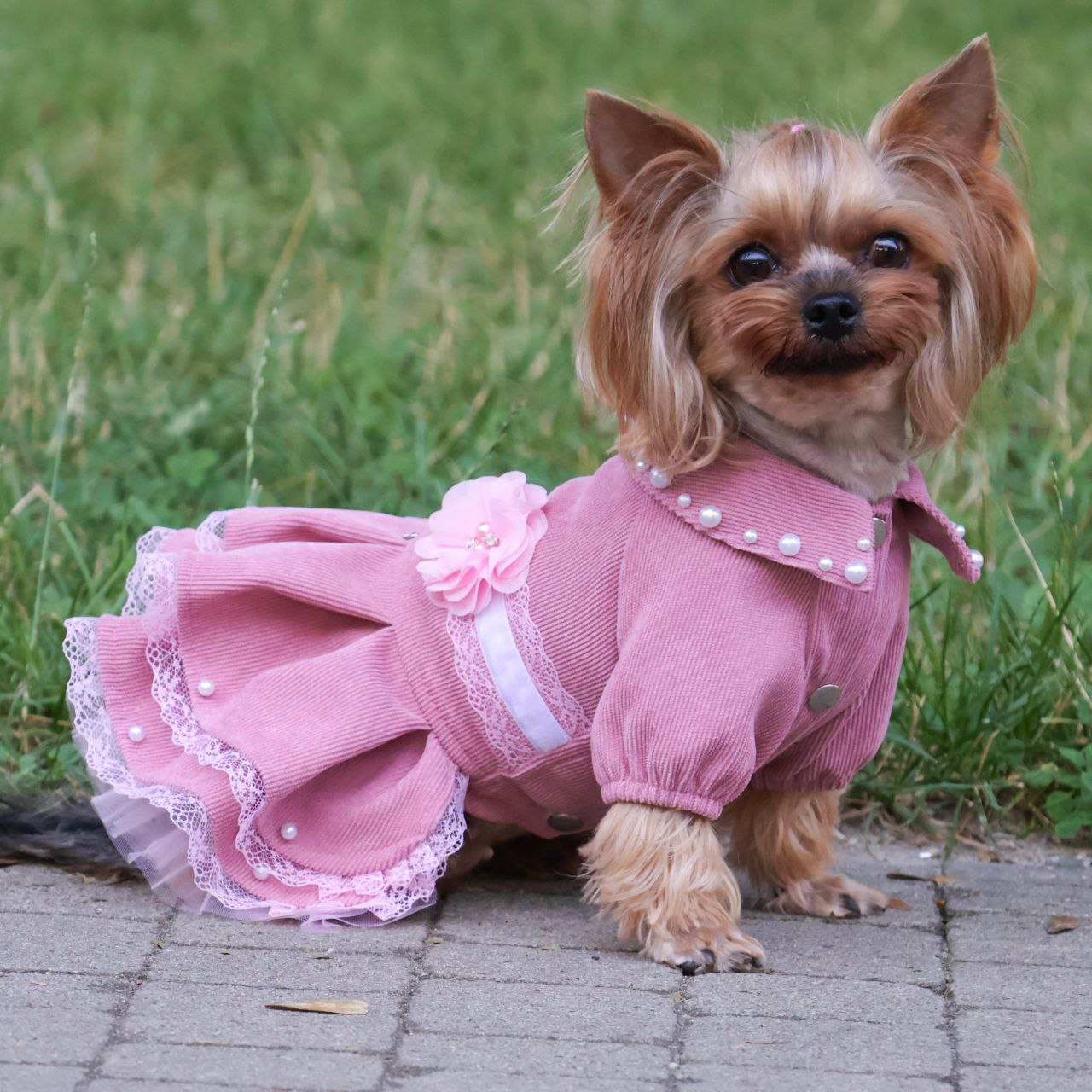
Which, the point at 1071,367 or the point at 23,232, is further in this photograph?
the point at 23,232

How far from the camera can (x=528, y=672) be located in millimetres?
2691

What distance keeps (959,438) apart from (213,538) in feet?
4.29

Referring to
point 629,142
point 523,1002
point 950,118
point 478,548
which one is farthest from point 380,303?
point 523,1002

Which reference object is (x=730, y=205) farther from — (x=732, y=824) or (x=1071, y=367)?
(x=1071, y=367)

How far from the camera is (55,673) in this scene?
343cm

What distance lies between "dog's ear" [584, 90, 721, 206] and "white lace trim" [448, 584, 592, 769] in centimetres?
64

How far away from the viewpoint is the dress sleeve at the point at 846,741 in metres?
2.78

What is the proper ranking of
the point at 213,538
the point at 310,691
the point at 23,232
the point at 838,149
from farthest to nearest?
the point at 23,232
the point at 213,538
the point at 310,691
the point at 838,149

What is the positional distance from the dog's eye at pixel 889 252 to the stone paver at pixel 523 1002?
1.06 m

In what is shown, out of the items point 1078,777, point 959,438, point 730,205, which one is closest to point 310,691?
point 730,205

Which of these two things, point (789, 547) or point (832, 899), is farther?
point (832, 899)

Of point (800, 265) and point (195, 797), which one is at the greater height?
point (800, 265)

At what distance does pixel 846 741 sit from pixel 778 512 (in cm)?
45

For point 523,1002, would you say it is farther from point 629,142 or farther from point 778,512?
point 629,142
